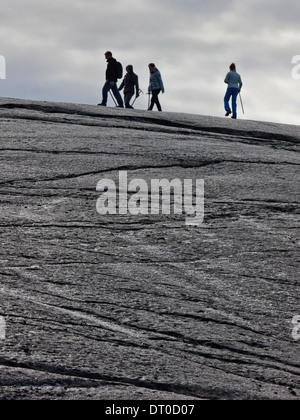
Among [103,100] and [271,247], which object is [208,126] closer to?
[103,100]

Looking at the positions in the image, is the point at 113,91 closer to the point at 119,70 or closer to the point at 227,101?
the point at 119,70

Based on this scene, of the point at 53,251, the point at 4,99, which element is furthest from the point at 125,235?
the point at 4,99

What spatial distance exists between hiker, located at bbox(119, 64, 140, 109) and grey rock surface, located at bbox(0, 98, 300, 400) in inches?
279

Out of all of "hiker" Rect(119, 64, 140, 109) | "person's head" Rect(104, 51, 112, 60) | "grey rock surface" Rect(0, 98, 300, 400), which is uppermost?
"person's head" Rect(104, 51, 112, 60)

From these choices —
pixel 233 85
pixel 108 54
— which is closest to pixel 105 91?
pixel 108 54

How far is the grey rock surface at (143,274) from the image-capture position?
682 centimetres

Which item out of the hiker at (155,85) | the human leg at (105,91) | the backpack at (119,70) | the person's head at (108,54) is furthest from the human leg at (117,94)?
the hiker at (155,85)

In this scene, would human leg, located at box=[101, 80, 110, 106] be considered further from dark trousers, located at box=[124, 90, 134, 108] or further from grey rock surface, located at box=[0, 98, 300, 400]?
grey rock surface, located at box=[0, 98, 300, 400]

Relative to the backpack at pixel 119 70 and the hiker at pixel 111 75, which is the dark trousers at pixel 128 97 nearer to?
the hiker at pixel 111 75

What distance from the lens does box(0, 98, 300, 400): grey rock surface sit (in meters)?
6.82

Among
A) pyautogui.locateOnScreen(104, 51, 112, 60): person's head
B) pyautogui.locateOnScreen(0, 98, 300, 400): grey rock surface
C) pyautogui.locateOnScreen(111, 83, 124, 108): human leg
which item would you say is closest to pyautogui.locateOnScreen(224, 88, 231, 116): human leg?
pyautogui.locateOnScreen(111, 83, 124, 108): human leg

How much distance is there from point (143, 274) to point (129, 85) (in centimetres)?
1443

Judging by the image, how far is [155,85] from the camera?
23078 millimetres

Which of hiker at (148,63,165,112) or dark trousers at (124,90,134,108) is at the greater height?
hiker at (148,63,165,112)
